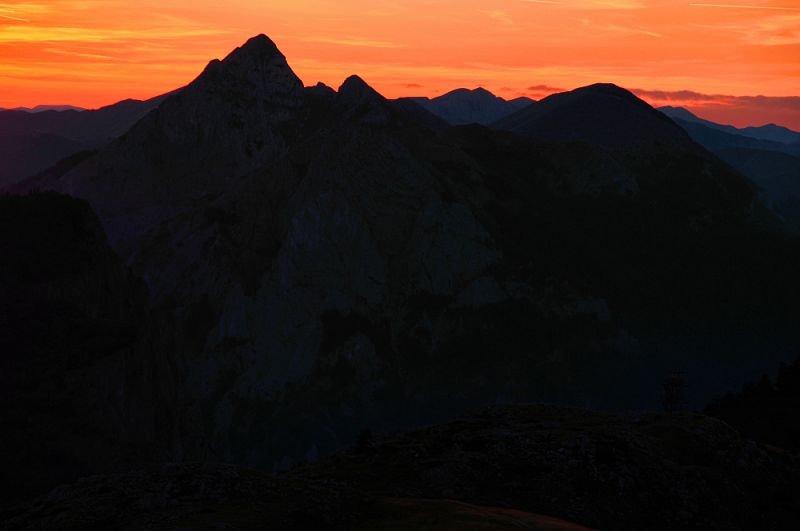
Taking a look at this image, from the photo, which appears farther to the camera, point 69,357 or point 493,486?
point 69,357

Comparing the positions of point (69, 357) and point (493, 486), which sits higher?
point (493, 486)

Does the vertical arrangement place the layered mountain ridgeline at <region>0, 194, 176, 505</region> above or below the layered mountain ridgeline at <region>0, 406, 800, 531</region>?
below

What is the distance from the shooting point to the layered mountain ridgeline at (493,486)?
40.1 metres

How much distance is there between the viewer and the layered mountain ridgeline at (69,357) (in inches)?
3506

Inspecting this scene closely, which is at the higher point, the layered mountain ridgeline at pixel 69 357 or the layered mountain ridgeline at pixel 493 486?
the layered mountain ridgeline at pixel 493 486

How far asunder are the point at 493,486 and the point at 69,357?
64.4 m

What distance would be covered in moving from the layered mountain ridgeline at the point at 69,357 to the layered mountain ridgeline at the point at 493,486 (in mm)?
43870

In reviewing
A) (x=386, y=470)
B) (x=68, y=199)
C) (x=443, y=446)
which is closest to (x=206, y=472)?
(x=386, y=470)

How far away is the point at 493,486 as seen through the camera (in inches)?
2041

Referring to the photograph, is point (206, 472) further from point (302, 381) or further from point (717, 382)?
point (717, 382)

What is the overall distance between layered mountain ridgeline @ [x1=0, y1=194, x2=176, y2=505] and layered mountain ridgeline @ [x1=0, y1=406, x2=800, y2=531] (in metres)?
43.9

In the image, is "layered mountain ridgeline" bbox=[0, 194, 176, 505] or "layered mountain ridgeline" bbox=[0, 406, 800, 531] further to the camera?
"layered mountain ridgeline" bbox=[0, 194, 176, 505]

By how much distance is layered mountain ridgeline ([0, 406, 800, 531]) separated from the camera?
40.1 metres

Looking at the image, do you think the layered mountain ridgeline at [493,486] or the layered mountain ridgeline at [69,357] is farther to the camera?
the layered mountain ridgeline at [69,357]
